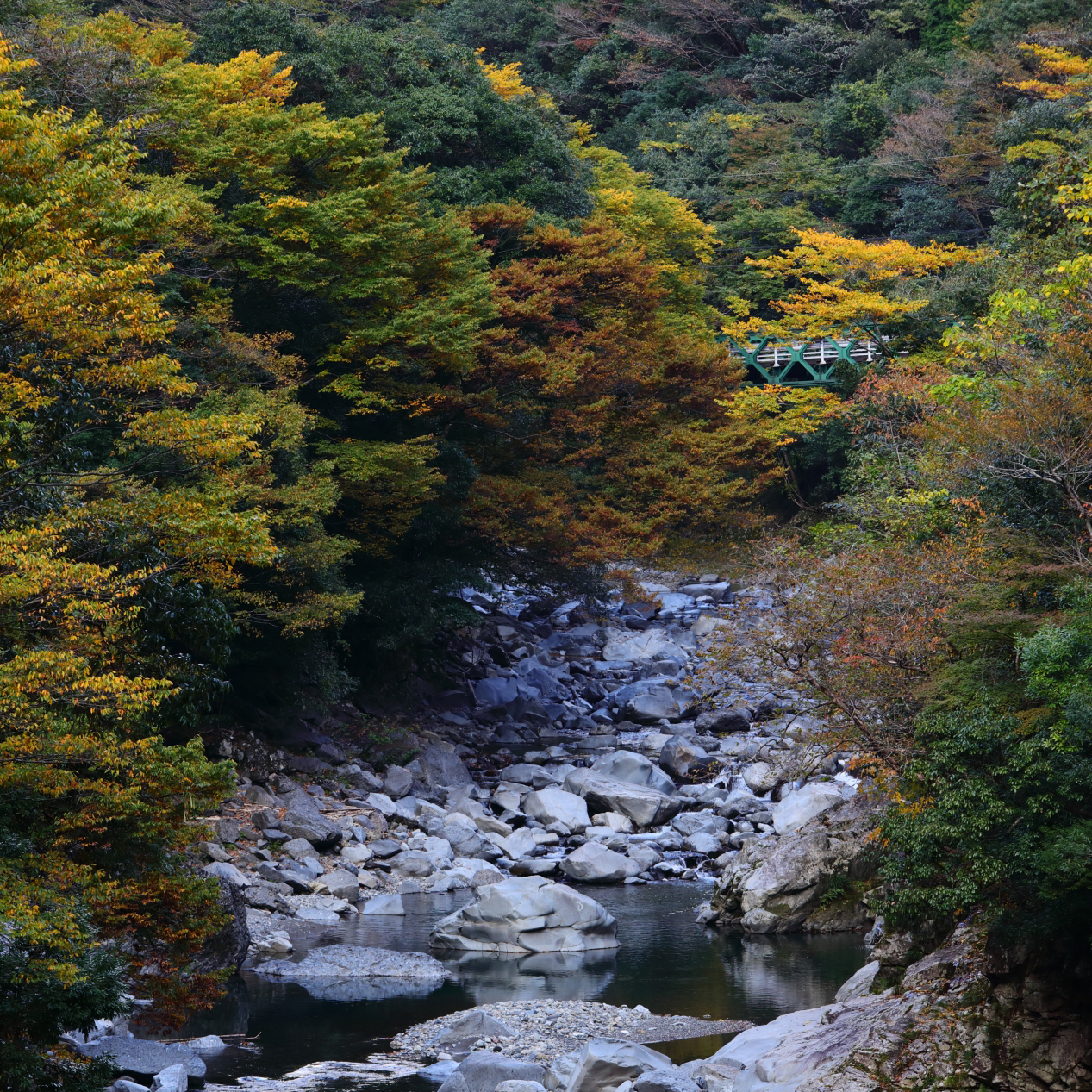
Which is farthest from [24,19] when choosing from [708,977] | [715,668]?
[708,977]

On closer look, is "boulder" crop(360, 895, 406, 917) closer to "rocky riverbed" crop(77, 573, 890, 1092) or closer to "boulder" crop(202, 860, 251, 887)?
"rocky riverbed" crop(77, 573, 890, 1092)

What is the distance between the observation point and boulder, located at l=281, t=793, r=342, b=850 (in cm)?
2005

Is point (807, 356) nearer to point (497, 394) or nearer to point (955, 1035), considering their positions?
point (497, 394)

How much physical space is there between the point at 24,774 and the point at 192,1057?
4048 millimetres

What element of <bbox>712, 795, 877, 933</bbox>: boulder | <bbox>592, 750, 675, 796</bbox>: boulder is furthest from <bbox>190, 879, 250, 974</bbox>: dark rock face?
<bbox>592, 750, 675, 796</bbox>: boulder

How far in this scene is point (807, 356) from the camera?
36.8 m

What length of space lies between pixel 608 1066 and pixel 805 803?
9863 mm

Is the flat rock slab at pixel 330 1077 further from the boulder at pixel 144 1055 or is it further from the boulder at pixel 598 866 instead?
the boulder at pixel 598 866

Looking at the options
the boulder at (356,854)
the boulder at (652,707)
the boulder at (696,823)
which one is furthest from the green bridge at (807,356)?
the boulder at (356,854)

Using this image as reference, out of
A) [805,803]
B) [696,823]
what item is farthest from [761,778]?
[805,803]

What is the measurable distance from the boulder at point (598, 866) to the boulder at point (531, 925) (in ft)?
9.24

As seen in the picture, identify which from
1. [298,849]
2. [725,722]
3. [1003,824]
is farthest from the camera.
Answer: [725,722]

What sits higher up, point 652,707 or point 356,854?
point 652,707

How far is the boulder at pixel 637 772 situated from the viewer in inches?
918
